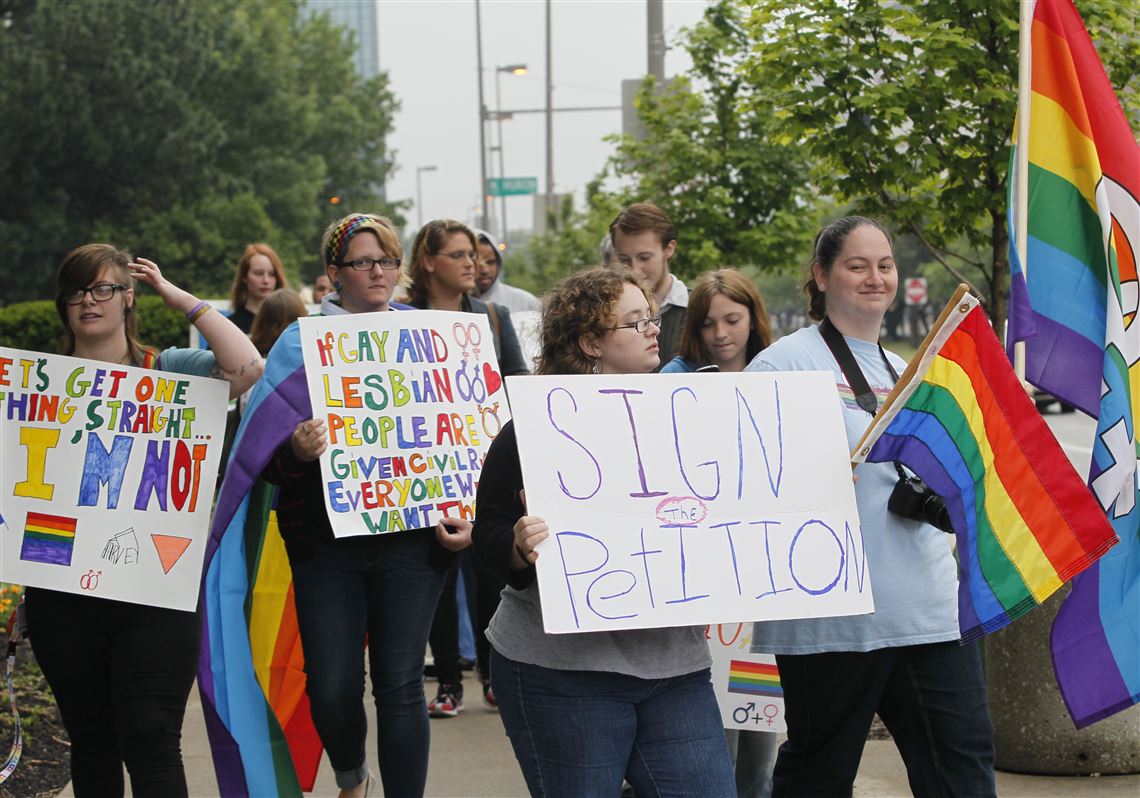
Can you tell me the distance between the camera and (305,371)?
15.0ft

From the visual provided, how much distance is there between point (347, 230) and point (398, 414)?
1.99ft

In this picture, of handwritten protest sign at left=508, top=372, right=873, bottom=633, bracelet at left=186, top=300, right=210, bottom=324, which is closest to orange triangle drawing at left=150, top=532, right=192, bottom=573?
bracelet at left=186, top=300, right=210, bottom=324

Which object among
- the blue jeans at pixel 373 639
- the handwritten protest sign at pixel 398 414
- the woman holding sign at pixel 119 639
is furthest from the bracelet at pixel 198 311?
the blue jeans at pixel 373 639

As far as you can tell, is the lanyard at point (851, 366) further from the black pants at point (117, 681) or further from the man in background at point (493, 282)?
the man in background at point (493, 282)

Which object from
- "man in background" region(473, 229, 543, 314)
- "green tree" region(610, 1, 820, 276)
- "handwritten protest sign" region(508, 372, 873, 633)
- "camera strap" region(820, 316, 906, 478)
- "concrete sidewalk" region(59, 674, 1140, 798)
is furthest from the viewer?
"green tree" region(610, 1, 820, 276)

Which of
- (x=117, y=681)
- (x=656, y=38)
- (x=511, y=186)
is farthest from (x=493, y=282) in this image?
(x=511, y=186)

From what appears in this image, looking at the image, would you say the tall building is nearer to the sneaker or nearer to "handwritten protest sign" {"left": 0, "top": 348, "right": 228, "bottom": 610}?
the sneaker

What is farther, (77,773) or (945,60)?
(945,60)

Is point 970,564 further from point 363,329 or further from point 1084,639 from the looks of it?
point 363,329

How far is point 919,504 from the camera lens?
3666mm

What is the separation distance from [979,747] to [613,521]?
3.90 ft

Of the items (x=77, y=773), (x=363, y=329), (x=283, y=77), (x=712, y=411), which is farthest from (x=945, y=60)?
(x=283, y=77)

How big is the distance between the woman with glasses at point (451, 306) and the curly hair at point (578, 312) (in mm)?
1997

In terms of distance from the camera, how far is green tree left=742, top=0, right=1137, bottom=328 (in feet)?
20.8
